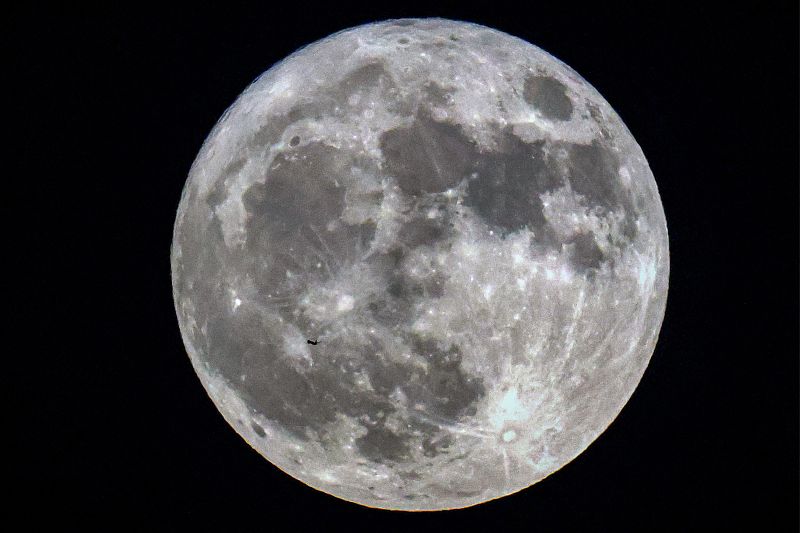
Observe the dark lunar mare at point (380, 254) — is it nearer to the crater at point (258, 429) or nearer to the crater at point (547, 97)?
the crater at point (547, 97)

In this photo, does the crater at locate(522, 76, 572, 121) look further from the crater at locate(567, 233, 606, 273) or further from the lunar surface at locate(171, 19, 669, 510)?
the crater at locate(567, 233, 606, 273)

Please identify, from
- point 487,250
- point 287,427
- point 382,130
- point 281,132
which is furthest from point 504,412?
point 281,132

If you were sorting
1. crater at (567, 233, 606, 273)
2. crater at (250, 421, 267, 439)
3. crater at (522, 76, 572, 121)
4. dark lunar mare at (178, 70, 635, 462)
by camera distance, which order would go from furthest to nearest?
crater at (250, 421, 267, 439), crater at (522, 76, 572, 121), crater at (567, 233, 606, 273), dark lunar mare at (178, 70, 635, 462)

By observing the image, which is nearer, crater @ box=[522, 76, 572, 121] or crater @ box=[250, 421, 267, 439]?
crater @ box=[522, 76, 572, 121]

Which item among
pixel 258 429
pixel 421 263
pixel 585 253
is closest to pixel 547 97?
pixel 585 253

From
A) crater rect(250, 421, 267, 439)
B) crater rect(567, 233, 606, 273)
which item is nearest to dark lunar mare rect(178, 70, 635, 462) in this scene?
crater rect(567, 233, 606, 273)

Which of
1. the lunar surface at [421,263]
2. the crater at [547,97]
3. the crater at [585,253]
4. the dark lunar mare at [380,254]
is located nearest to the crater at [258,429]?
the lunar surface at [421,263]

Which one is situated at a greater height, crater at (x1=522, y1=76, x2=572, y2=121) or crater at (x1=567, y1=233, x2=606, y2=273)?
crater at (x1=522, y1=76, x2=572, y2=121)

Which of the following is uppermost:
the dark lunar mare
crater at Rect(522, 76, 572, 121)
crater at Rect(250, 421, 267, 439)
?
crater at Rect(522, 76, 572, 121)
